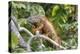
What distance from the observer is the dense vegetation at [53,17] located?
1932 mm

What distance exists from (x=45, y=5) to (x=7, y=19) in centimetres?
44

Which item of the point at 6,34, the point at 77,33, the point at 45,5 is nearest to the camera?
the point at 6,34

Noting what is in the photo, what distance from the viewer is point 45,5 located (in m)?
2.05

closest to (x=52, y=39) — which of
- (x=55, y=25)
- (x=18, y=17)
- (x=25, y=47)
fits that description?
(x=55, y=25)

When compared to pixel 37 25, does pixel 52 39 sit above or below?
below

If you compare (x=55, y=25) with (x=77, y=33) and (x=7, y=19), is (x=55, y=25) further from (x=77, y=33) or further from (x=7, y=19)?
(x=7, y=19)

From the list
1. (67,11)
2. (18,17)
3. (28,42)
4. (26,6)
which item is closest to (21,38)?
(28,42)

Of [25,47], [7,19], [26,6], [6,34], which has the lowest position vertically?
[25,47]

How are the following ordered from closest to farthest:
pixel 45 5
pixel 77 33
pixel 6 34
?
pixel 6 34 → pixel 45 5 → pixel 77 33

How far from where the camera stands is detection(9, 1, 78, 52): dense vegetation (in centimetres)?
193

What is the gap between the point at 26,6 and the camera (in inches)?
77.6

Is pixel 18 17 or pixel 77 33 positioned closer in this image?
pixel 18 17

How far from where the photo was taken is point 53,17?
208 centimetres

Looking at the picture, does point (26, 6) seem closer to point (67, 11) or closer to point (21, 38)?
point (21, 38)
